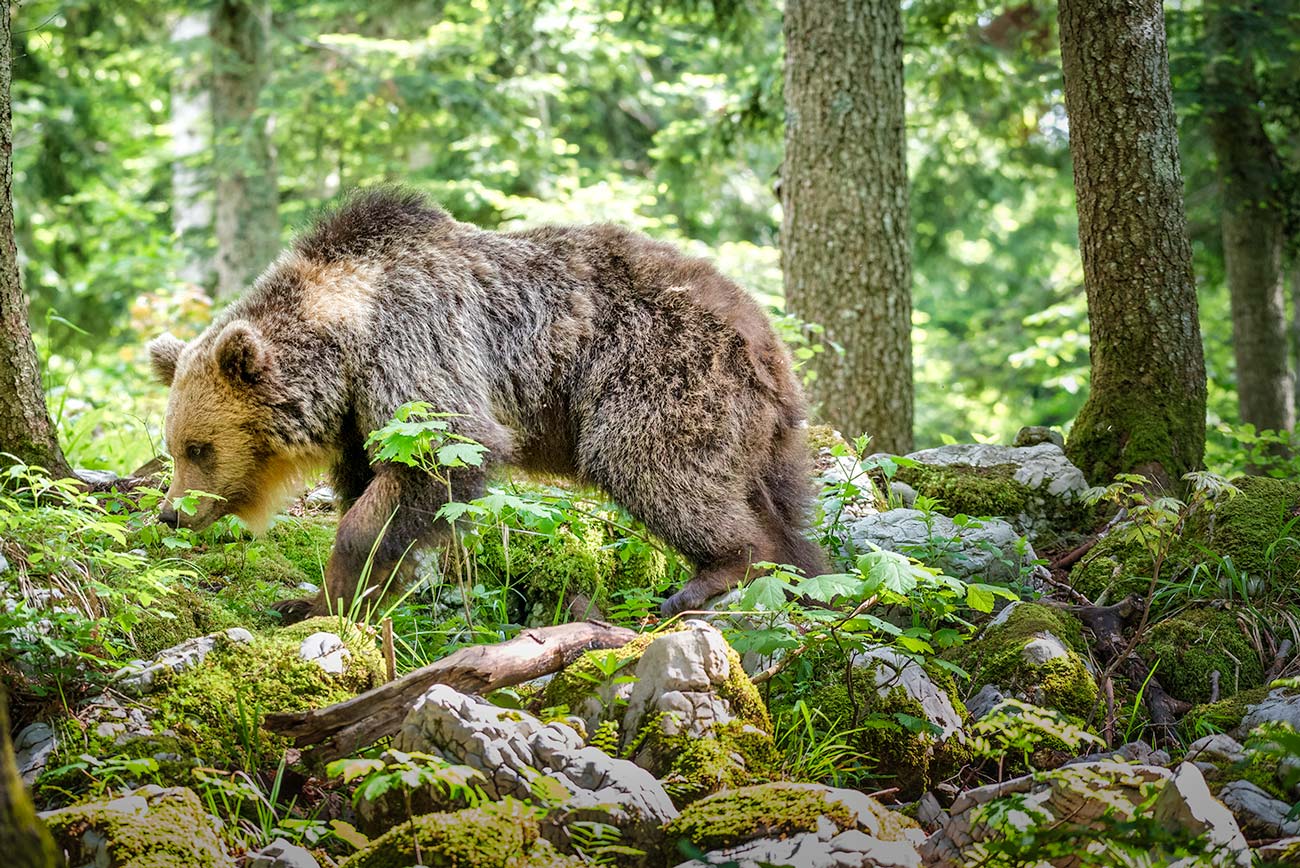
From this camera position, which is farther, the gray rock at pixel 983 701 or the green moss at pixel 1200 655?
the green moss at pixel 1200 655

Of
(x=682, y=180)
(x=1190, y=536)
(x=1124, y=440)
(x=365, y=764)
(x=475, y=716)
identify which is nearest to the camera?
(x=365, y=764)

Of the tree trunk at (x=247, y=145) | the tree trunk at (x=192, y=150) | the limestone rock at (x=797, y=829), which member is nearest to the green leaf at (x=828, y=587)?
the limestone rock at (x=797, y=829)

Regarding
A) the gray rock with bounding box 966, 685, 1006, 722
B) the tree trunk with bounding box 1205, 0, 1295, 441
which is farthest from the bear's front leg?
the tree trunk with bounding box 1205, 0, 1295, 441

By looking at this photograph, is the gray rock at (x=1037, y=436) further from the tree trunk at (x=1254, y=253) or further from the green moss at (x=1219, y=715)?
the tree trunk at (x=1254, y=253)

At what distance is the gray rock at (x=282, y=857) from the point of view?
2.89 metres

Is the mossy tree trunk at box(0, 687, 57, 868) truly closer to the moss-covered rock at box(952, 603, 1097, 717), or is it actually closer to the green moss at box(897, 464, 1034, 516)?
the moss-covered rock at box(952, 603, 1097, 717)

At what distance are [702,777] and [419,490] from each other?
6.52 feet

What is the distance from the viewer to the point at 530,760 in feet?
10.6

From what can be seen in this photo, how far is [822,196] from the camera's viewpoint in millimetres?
7387

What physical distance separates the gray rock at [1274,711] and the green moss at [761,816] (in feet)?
4.80

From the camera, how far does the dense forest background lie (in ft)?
34.1

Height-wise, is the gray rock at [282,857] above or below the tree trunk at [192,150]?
below

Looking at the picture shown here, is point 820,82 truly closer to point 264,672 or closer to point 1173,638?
point 1173,638

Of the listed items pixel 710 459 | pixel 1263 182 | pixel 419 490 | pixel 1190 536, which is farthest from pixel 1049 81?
pixel 419 490
